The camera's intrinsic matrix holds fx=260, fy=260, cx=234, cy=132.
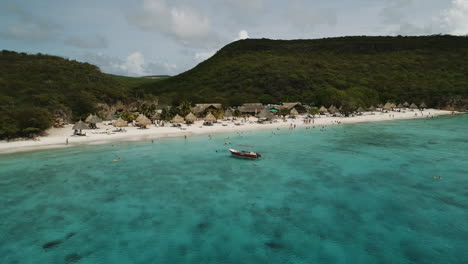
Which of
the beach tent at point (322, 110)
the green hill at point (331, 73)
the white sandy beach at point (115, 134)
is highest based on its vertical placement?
the green hill at point (331, 73)

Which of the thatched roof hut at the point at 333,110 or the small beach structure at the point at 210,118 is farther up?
the thatched roof hut at the point at 333,110

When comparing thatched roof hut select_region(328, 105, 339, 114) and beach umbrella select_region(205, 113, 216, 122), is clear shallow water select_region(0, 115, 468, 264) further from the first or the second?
thatched roof hut select_region(328, 105, 339, 114)

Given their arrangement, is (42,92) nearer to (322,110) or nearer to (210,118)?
(210,118)

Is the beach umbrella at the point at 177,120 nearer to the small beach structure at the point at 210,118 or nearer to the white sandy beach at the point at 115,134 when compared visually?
the white sandy beach at the point at 115,134

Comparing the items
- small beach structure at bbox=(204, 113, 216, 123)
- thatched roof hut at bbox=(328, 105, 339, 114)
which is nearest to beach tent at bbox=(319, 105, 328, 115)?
thatched roof hut at bbox=(328, 105, 339, 114)

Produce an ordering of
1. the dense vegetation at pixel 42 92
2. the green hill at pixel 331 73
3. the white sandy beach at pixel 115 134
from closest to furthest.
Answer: the white sandy beach at pixel 115 134
the dense vegetation at pixel 42 92
the green hill at pixel 331 73

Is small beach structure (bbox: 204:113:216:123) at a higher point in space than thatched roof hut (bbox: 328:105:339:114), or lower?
lower

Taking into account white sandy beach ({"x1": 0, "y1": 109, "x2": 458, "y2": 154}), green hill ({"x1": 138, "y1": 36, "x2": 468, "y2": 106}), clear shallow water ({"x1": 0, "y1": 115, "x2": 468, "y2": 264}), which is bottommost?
clear shallow water ({"x1": 0, "y1": 115, "x2": 468, "y2": 264})

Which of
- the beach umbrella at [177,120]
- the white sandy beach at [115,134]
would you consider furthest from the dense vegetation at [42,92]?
the beach umbrella at [177,120]
